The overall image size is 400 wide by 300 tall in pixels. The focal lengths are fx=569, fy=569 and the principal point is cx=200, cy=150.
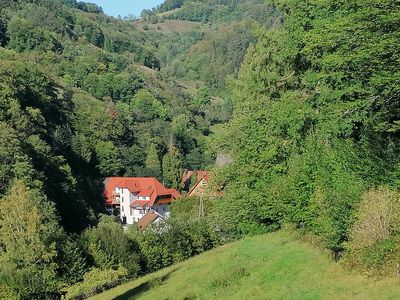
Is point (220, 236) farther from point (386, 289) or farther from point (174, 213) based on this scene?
point (386, 289)

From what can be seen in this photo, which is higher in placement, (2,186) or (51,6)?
(51,6)

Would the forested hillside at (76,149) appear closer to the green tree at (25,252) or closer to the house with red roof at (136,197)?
the green tree at (25,252)

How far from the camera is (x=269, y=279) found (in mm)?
15992

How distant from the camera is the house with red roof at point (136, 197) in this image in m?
85.6

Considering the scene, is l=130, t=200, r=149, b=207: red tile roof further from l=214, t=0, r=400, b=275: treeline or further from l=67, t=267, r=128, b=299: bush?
l=67, t=267, r=128, b=299: bush

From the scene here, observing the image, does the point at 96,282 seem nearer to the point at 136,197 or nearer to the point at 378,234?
the point at 378,234

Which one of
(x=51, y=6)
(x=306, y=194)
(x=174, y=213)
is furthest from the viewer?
(x=51, y=6)

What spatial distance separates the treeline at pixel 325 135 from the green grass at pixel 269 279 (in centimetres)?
71

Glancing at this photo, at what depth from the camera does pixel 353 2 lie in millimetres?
12375

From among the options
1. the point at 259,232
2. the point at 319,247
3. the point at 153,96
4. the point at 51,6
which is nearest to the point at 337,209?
the point at 319,247

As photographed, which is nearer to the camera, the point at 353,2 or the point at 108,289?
the point at 353,2

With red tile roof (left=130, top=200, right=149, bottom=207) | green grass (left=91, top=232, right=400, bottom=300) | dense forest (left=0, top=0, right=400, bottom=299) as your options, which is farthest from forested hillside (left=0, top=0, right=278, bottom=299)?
green grass (left=91, top=232, right=400, bottom=300)

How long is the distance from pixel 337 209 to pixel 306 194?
619cm

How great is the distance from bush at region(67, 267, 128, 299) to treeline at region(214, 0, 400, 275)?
20.9 ft
